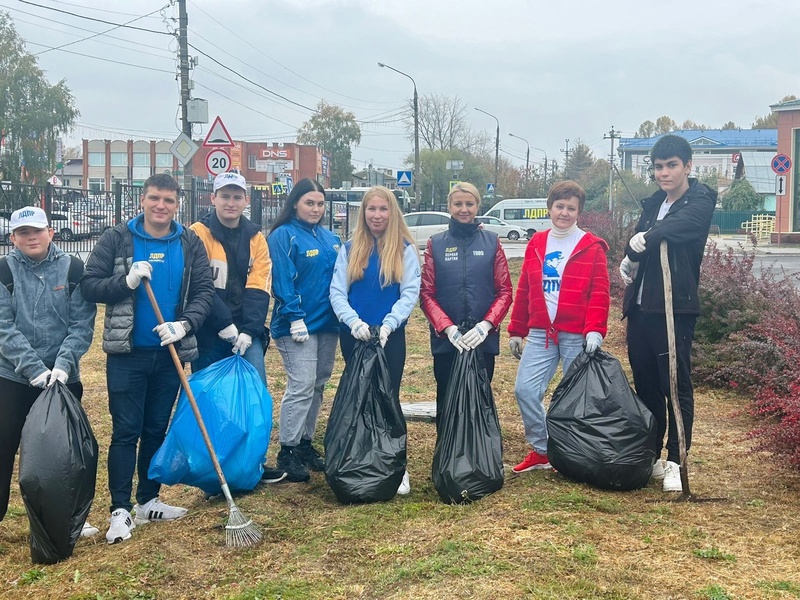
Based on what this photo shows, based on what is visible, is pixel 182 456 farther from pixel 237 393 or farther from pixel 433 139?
pixel 433 139

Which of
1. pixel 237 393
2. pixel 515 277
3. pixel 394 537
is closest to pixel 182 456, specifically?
pixel 237 393

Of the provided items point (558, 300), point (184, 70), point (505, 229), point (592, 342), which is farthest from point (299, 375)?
point (505, 229)

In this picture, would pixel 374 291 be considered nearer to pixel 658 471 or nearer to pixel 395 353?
pixel 395 353

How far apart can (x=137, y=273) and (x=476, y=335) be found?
5.79 feet

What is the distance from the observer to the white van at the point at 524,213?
38.9 metres

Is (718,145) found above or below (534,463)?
above

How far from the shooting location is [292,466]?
15.5 feet

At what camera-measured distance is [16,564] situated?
3.79 meters

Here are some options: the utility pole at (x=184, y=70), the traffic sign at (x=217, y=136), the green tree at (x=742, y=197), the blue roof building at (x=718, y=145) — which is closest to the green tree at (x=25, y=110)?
the utility pole at (x=184, y=70)

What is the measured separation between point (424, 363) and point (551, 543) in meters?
5.59

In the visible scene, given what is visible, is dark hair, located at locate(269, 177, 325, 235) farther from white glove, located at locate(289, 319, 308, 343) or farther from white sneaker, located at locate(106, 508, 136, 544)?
white sneaker, located at locate(106, 508, 136, 544)

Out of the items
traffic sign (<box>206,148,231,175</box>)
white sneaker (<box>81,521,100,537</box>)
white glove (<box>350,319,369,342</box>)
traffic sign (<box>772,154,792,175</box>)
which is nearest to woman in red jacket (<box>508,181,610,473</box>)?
white glove (<box>350,319,369,342</box>)

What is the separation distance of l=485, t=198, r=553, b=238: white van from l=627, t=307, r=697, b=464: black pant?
1346 inches

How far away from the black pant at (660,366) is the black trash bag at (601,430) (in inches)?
9.0
